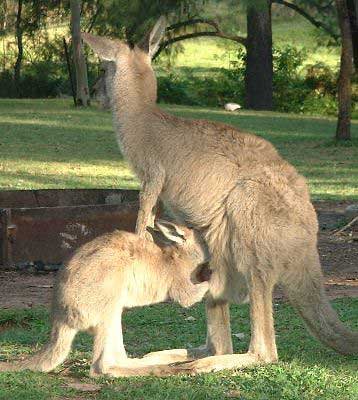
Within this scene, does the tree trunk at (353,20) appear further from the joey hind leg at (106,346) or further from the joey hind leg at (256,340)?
the joey hind leg at (106,346)

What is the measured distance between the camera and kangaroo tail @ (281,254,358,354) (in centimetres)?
569

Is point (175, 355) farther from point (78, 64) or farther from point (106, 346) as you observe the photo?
point (78, 64)

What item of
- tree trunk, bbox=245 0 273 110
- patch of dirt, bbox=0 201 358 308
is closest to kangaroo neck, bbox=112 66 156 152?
patch of dirt, bbox=0 201 358 308

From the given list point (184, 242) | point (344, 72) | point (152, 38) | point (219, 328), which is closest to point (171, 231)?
point (184, 242)

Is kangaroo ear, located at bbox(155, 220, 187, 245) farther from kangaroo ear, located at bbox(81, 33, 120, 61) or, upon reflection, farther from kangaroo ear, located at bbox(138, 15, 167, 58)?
kangaroo ear, located at bbox(138, 15, 167, 58)

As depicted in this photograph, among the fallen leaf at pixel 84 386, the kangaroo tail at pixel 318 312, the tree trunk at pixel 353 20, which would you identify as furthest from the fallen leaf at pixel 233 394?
the tree trunk at pixel 353 20

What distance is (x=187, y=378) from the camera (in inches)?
212

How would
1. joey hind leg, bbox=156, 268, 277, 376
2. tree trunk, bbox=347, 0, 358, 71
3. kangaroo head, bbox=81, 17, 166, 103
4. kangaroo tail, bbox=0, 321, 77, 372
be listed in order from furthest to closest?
tree trunk, bbox=347, 0, 358, 71 → kangaroo head, bbox=81, 17, 166, 103 → joey hind leg, bbox=156, 268, 277, 376 → kangaroo tail, bbox=0, 321, 77, 372

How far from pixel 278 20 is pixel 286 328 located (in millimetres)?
33722

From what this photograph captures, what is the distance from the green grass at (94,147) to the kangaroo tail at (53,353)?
747 centimetres

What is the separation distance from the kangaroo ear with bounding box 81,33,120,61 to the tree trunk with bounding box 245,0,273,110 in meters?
19.5

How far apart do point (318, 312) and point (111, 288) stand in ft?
3.96

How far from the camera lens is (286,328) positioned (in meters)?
6.80

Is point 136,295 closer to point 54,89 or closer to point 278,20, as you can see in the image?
point 54,89
